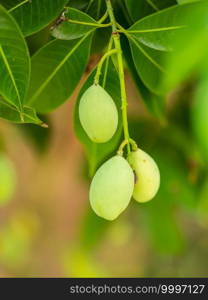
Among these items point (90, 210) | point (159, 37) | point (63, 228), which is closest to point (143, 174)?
point (159, 37)

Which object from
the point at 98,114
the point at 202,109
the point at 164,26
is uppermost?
the point at 164,26

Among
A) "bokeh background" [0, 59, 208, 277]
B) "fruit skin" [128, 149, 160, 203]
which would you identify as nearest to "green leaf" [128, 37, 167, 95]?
"fruit skin" [128, 149, 160, 203]

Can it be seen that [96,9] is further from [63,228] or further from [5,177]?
[63,228]

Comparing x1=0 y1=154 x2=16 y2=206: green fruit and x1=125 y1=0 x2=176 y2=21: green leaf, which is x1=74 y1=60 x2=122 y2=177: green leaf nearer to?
x1=125 y1=0 x2=176 y2=21: green leaf

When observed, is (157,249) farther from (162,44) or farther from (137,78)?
A: (162,44)

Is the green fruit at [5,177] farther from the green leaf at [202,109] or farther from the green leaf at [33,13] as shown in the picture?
the green leaf at [202,109]

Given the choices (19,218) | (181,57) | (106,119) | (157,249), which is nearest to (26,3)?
(106,119)
